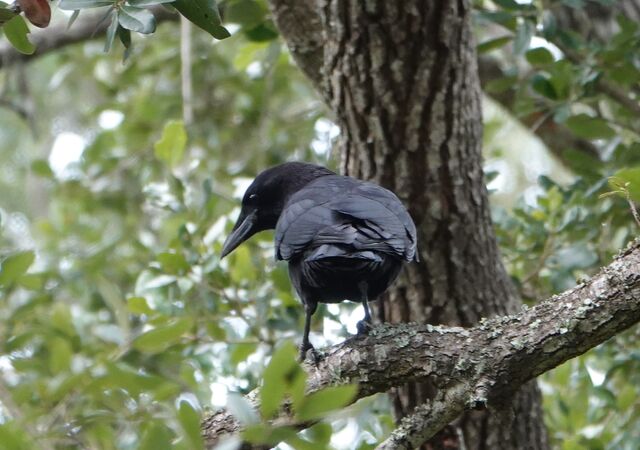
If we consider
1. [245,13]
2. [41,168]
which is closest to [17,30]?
[245,13]

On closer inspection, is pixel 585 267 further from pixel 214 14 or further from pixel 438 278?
pixel 214 14

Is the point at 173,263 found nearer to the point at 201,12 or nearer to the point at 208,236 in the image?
the point at 208,236

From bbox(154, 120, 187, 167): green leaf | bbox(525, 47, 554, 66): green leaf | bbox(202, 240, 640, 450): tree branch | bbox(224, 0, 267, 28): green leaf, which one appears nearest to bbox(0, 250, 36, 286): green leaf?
bbox(202, 240, 640, 450): tree branch

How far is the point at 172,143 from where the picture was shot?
14.5 feet

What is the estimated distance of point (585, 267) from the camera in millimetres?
4113

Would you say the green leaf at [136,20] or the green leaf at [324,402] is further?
the green leaf at [136,20]

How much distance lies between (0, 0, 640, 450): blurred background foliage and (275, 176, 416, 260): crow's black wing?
497 mm

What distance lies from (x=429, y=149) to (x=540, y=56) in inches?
35.5

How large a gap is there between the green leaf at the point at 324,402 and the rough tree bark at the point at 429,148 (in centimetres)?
206

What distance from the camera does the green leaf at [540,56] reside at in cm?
430

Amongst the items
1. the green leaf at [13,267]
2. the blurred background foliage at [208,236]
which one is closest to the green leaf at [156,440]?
the blurred background foliage at [208,236]

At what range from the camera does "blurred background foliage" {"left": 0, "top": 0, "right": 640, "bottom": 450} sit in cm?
274

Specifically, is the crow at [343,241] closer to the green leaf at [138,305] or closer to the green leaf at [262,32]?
the green leaf at [138,305]

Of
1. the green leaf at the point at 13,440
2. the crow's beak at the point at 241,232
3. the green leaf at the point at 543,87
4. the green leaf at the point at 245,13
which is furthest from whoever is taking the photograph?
the green leaf at the point at 245,13
